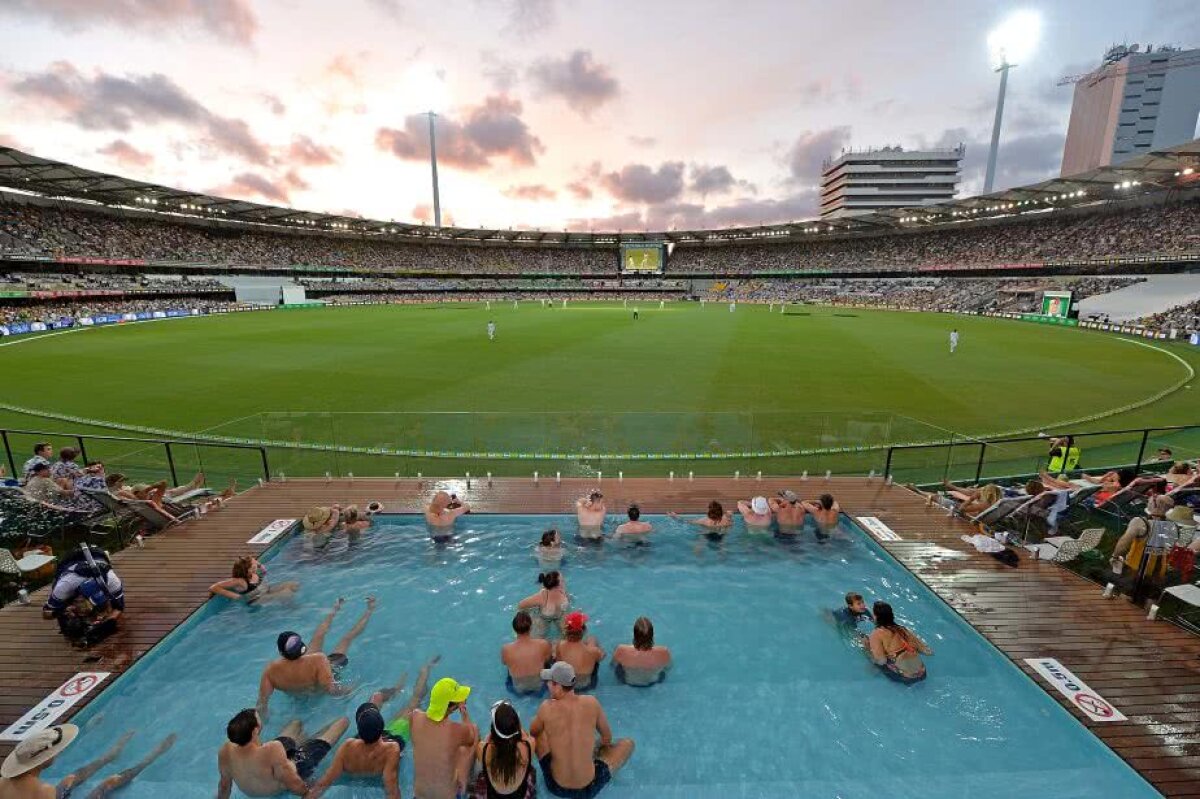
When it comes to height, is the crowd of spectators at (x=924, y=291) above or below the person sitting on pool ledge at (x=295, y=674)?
above

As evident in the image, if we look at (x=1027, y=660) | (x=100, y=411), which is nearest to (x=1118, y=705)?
(x=1027, y=660)

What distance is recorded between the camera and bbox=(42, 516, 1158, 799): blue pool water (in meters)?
4.77

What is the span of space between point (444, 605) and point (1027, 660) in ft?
23.1

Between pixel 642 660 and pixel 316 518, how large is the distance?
5.93 metres

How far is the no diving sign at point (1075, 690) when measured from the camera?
16.4 ft

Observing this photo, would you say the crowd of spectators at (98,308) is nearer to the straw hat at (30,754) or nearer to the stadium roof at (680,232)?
the stadium roof at (680,232)

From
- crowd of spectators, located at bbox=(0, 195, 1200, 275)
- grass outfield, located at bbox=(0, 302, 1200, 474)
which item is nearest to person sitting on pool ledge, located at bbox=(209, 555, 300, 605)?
grass outfield, located at bbox=(0, 302, 1200, 474)

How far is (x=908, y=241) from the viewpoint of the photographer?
269 feet

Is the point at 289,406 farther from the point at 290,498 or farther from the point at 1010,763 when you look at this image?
the point at 1010,763

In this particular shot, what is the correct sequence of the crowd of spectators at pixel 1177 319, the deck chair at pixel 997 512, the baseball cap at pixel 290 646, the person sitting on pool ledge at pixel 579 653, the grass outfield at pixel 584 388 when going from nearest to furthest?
the baseball cap at pixel 290 646, the person sitting on pool ledge at pixel 579 653, the deck chair at pixel 997 512, the grass outfield at pixel 584 388, the crowd of spectators at pixel 1177 319

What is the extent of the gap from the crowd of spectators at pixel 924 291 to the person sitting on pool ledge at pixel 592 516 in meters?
61.8

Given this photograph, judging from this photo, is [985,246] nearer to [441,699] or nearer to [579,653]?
[579,653]

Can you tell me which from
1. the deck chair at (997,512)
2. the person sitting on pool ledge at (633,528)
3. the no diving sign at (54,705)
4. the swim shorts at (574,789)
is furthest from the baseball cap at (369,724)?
the deck chair at (997,512)

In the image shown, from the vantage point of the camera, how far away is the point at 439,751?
4.28 m
